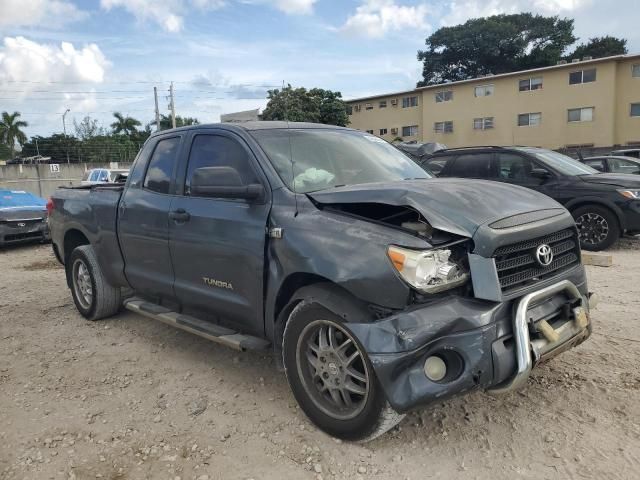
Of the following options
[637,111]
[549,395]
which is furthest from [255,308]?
[637,111]

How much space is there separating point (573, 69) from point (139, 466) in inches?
1567

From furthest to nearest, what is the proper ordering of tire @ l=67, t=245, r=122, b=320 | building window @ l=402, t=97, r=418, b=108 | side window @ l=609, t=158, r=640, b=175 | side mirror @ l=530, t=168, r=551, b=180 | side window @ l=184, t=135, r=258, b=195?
building window @ l=402, t=97, r=418, b=108 → side window @ l=609, t=158, r=640, b=175 → side mirror @ l=530, t=168, r=551, b=180 → tire @ l=67, t=245, r=122, b=320 → side window @ l=184, t=135, r=258, b=195

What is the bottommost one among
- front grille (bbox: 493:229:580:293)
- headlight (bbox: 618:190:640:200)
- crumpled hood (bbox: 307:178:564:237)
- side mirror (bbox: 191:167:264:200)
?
headlight (bbox: 618:190:640:200)

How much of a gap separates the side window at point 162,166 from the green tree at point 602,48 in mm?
58247

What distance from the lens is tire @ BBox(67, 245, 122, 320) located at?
5.37 metres

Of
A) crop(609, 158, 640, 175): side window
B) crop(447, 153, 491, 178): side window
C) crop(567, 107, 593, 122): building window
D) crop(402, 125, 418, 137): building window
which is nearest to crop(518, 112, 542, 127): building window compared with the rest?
crop(567, 107, 593, 122): building window

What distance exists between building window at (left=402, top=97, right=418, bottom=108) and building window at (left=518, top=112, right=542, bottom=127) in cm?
959

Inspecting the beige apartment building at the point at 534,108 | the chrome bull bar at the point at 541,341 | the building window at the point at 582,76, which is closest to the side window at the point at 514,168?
the chrome bull bar at the point at 541,341

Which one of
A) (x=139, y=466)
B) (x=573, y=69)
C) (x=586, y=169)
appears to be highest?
(x=573, y=69)

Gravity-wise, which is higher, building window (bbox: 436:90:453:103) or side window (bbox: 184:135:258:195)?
building window (bbox: 436:90:453:103)

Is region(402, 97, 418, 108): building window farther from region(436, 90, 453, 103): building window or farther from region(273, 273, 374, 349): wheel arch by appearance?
region(273, 273, 374, 349): wheel arch

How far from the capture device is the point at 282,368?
3.33 meters

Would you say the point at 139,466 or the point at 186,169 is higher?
the point at 186,169

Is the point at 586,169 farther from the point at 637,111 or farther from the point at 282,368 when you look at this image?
the point at 637,111
